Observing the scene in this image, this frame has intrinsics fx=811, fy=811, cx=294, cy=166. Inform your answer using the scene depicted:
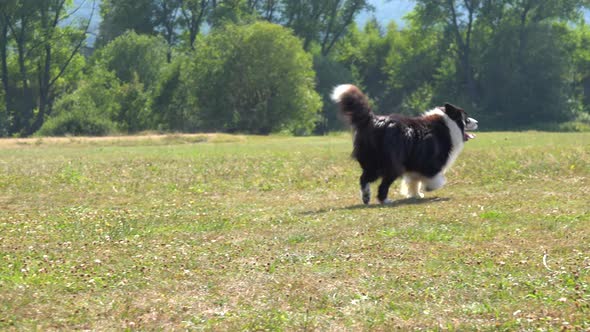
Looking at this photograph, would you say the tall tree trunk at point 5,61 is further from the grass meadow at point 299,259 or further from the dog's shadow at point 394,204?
the dog's shadow at point 394,204

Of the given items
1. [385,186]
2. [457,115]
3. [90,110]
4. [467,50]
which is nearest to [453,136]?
[457,115]

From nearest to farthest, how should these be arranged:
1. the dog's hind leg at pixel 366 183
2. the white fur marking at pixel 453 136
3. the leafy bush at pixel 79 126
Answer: the dog's hind leg at pixel 366 183, the white fur marking at pixel 453 136, the leafy bush at pixel 79 126

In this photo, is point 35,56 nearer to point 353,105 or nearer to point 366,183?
point 366,183

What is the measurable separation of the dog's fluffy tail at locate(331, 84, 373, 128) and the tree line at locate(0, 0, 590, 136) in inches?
2061

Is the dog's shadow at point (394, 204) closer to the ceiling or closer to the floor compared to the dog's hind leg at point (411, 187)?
closer to the floor

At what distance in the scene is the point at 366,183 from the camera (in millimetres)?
19031

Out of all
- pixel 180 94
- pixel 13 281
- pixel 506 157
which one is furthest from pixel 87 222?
pixel 180 94

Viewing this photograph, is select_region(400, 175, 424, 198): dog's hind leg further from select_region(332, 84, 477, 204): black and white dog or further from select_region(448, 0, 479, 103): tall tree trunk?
select_region(448, 0, 479, 103): tall tree trunk

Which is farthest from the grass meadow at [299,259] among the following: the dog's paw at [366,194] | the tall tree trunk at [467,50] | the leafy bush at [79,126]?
the tall tree trunk at [467,50]

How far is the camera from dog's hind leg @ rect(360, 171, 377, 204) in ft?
62.0

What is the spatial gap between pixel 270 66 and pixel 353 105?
177 ft

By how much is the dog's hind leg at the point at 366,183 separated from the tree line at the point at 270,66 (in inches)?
2037

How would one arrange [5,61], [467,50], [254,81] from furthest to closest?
[467,50], [5,61], [254,81]

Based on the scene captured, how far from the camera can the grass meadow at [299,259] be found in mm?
8828
